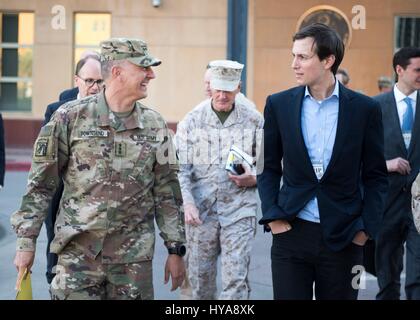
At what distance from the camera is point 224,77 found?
679 cm

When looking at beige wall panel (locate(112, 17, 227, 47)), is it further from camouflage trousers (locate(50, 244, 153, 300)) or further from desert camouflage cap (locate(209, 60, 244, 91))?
camouflage trousers (locate(50, 244, 153, 300))

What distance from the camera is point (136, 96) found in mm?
4828

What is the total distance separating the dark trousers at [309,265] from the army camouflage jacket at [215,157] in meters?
1.88

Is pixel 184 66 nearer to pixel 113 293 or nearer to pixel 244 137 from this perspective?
pixel 244 137

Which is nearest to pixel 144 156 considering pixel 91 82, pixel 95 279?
pixel 95 279

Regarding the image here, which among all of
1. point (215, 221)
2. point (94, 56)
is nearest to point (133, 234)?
point (215, 221)

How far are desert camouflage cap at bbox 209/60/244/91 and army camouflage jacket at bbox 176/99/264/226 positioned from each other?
0.21 metres

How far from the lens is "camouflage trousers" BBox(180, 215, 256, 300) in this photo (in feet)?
21.7

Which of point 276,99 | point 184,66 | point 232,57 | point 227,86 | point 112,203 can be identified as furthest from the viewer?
point 184,66

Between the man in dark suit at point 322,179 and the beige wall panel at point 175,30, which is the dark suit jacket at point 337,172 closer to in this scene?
the man in dark suit at point 322,179

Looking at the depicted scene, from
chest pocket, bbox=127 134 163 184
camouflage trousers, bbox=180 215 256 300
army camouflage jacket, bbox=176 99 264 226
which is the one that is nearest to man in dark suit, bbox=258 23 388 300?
chest pocket, bbox=127 134 163 184

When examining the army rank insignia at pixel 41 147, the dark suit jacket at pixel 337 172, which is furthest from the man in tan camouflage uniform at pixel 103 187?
the dark suit jacket at pixel 337 172

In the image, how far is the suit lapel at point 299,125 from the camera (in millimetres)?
4762

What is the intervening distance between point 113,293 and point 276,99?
55.6 inches
